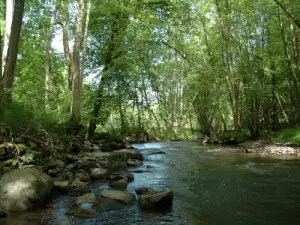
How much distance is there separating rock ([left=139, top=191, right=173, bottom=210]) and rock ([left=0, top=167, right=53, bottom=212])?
6.42ft

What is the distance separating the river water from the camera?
215 inches

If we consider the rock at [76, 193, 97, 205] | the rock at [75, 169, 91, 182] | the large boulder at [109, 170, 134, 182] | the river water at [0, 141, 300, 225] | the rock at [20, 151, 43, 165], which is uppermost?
the rock at [20, 151, 43, 165]

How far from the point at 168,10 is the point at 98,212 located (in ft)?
43.8

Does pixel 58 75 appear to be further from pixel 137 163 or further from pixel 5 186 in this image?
pixel 5 186

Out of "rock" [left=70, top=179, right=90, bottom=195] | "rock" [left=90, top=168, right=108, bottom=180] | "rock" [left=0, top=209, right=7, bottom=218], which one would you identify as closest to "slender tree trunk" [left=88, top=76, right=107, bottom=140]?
"rock" [left=90, top=168, right=108, bottom=180]

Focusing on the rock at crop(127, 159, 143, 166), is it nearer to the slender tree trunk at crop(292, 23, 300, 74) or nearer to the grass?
the grass

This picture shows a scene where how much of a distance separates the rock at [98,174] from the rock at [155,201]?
107 inches

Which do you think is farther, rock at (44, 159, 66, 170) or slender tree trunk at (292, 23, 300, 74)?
slender tree trunk at (292, 23, 300, 74)

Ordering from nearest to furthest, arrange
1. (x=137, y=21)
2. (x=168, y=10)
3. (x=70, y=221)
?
(x=70, y=221), (x=168, y=10), (x=137, y=21)

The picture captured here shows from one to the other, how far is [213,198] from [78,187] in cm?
310

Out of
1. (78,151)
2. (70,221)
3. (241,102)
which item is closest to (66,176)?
(70,221)

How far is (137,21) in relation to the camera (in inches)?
752

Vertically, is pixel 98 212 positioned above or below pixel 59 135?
below

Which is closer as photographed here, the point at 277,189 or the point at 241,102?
the point at 277,189
